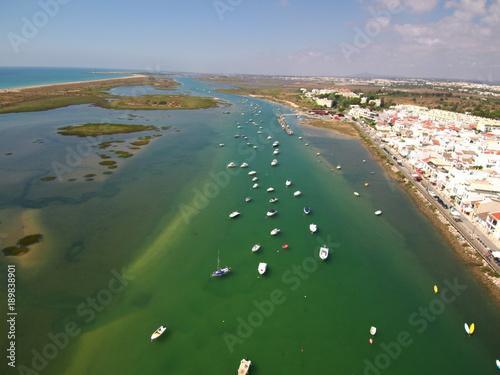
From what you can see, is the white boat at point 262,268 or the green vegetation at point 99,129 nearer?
the white boat at point 262,268

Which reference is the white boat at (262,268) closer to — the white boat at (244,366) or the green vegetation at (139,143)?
the white boat at (244,366)

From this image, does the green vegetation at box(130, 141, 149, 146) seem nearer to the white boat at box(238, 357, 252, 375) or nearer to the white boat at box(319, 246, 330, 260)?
the white boat at box(319, 246, 330, 260)

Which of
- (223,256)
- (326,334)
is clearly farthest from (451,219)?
(223,256)

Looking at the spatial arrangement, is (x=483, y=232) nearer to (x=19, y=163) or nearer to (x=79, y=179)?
(x=79, y=179)

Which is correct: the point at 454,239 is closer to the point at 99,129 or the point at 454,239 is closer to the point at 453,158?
the point at 453,158

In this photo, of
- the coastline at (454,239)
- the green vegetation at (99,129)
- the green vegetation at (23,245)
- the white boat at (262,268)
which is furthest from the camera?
the green vegetation at (99,129)

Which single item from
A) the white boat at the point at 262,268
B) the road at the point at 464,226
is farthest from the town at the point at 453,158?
the white boat at the point at 262,268
